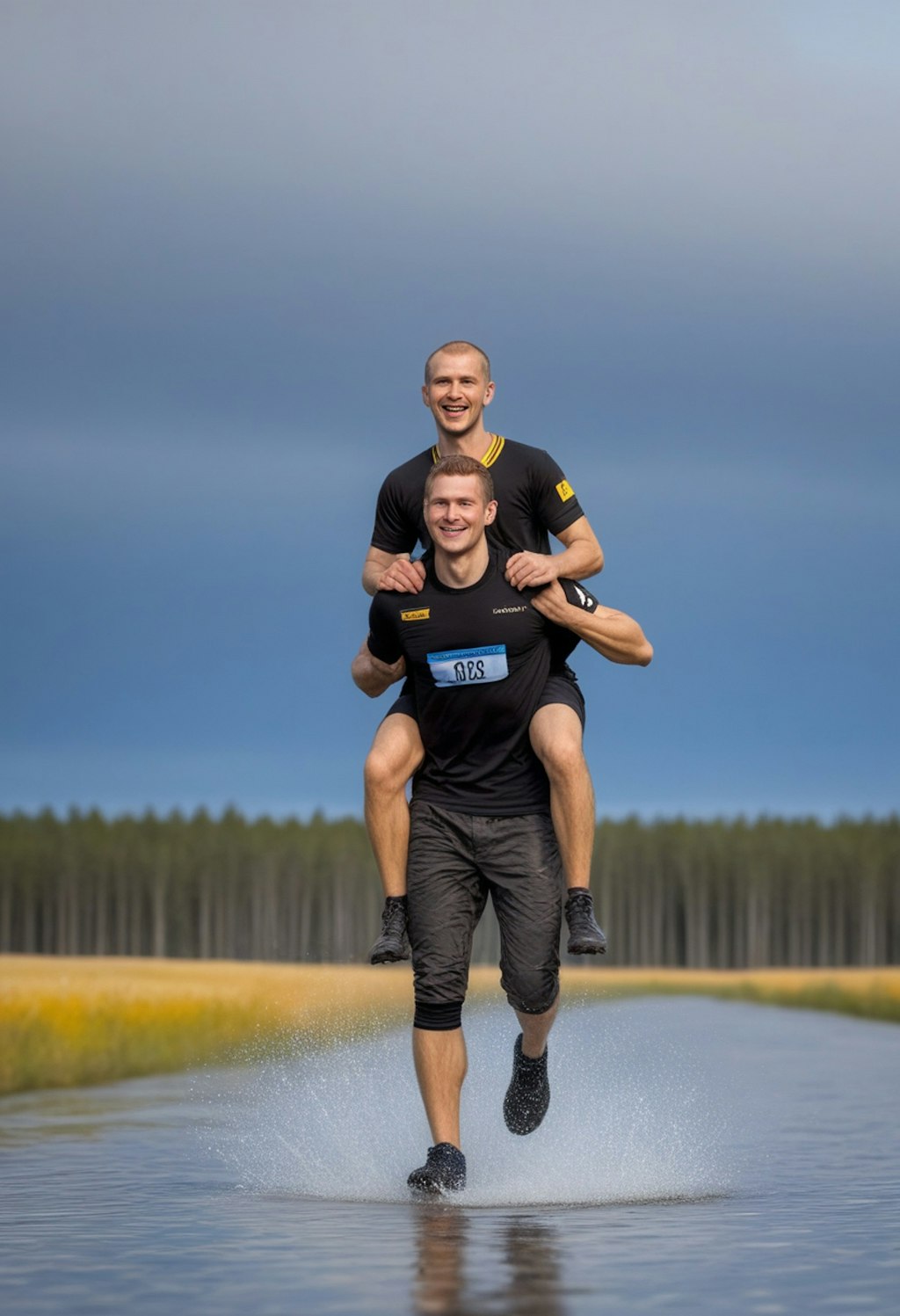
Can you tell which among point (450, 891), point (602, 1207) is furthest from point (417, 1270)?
point (450, 891)

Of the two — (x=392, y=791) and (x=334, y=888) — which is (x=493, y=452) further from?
(x=334, y=888)

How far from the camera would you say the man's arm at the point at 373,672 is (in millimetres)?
11289

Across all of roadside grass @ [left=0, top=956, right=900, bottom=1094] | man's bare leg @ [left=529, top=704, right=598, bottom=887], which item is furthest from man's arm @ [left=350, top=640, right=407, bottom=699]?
roadside grass @ [left=0, top=956, right=900, bottom=1094]

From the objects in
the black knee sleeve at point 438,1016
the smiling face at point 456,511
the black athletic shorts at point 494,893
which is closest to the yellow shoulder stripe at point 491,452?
the smiling face at point 456,511

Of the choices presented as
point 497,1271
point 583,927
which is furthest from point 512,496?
point 497,1271

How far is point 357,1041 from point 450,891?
21658 mm

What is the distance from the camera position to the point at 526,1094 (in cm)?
1178

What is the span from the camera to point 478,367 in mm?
10984

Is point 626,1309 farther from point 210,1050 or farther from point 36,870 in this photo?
point 36,870

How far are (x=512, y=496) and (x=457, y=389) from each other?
640mm

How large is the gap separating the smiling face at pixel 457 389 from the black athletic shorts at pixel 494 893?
2025 millimetres

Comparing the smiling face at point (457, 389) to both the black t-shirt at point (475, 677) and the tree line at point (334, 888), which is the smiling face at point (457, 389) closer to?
the black t-shirt at point (475, 677)

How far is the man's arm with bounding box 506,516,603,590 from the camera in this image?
10.8 meters

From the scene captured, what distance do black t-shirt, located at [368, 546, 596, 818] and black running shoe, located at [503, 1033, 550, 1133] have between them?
151 cm
